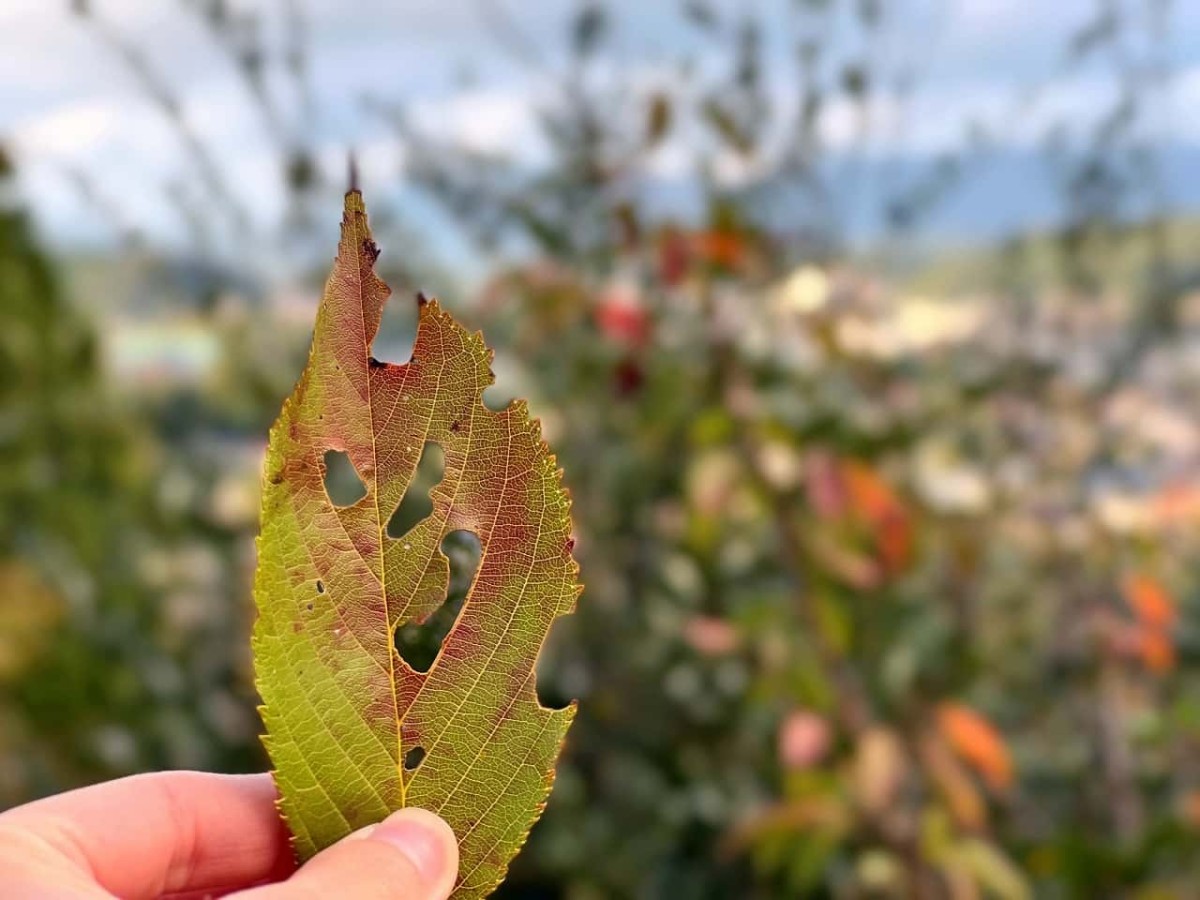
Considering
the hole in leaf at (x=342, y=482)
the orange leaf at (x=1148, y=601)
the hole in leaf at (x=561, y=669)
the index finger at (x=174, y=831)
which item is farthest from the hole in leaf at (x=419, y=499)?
the orange leaf at (x=1148, y=601)

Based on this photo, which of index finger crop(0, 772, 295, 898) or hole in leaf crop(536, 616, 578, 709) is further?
hole in leaf crop(536, 616, 578, 709)

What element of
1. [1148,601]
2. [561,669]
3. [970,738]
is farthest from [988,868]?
[561,669]

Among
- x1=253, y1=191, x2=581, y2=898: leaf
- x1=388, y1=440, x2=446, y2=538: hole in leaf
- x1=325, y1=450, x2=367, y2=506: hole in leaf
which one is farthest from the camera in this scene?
x1=325, y1=450, x2=367, y2=506: hole in leaf

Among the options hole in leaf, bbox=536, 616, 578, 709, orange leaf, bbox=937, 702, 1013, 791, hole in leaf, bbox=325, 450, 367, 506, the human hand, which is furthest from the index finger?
hole in leaf, bbox=536, 616, 578, 709

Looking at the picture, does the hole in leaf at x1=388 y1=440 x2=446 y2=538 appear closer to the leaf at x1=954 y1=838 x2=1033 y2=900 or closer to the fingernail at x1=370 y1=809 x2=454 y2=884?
the fingernail at x1=370 y1=809 x2=454 y2=884

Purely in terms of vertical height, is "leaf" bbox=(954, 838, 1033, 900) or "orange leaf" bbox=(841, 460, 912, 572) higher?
"orange leaf" bbox=(841, 460, 912, 572)

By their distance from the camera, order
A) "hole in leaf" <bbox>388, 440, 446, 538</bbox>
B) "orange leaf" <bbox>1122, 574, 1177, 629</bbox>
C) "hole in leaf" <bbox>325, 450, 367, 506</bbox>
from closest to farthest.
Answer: "hole in leaf" <bbox>388, 440, 446, 538</bbox>
"hole in leaf" <bbox>325, 450, 367, 506</bbox>
"orange leaf" <bbox>1122, 574, 1177, 629</bbox>

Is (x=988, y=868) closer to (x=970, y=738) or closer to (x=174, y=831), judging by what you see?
(x=970, y=738)

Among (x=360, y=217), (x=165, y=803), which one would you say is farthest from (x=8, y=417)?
(x=360, y=217)
